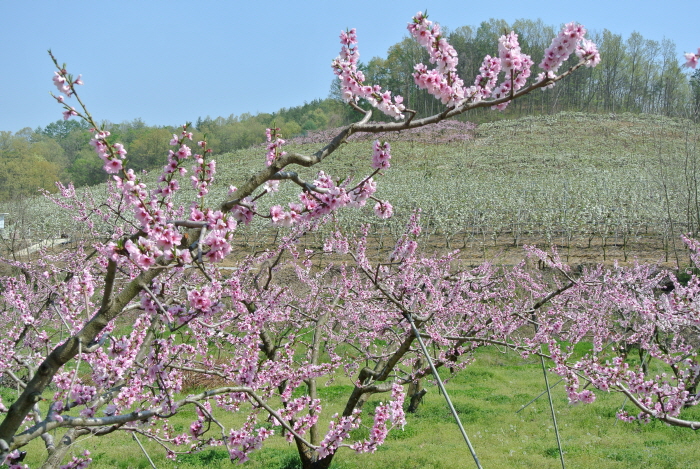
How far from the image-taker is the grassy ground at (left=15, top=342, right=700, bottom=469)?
671 cm

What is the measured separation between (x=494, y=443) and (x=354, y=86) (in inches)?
272

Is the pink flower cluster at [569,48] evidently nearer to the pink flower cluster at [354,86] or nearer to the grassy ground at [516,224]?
the pink flower cluster at [354,86]

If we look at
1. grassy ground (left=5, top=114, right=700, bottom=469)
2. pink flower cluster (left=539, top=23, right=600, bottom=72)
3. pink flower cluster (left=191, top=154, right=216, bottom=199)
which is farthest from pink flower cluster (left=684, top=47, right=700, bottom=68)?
grassy ground (left=5, top=114, right=700, bottom=469)

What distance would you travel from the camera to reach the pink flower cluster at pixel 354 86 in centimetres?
236

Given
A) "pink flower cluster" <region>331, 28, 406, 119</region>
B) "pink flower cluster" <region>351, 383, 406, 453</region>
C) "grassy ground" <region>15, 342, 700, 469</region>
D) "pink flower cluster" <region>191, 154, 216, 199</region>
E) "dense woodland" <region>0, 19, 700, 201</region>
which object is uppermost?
"dense woodland" <region>0, 19, 700, 201</region>

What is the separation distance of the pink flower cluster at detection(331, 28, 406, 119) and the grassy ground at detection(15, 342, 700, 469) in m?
5.52

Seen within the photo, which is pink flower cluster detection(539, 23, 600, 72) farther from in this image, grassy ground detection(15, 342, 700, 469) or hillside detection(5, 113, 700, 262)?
grassy ground detection(15, 342, 700, 469)

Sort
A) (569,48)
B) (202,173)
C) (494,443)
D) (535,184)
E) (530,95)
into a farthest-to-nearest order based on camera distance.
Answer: (530,95) < (535,184) < (494,443) < (202,173) < (569,48)

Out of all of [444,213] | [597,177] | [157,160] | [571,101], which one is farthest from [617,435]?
[571,101]

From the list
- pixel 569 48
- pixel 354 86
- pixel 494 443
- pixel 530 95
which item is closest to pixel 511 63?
pixel 569 48

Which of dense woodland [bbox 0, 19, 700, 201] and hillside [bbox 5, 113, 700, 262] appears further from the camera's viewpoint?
dense woodland [bbox 0, 19, 700, 201]

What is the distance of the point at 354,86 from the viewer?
2.50m

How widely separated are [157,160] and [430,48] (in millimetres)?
45503

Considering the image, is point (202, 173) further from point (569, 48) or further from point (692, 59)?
point (692, 59)
